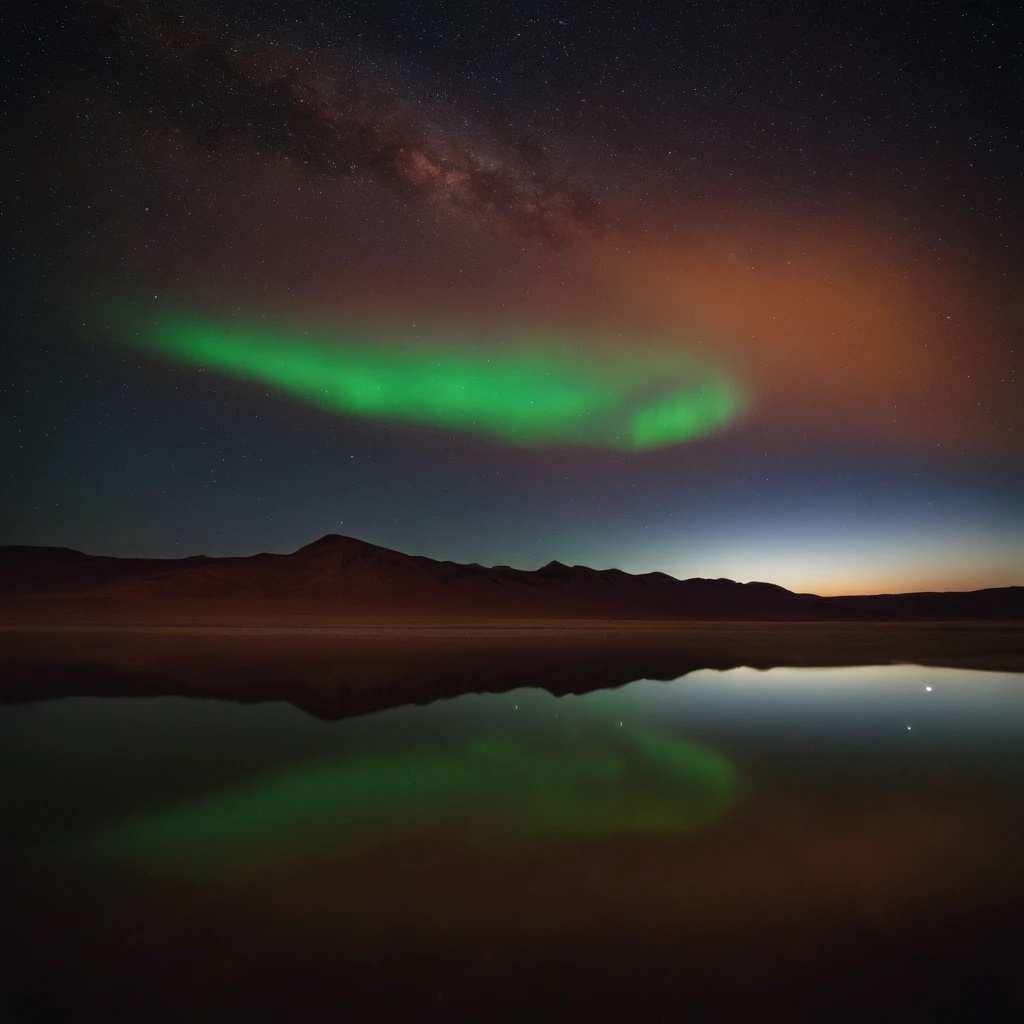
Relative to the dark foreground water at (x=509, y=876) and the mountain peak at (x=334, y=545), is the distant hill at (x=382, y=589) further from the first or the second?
the dark foreground water at (x=509, y=876)

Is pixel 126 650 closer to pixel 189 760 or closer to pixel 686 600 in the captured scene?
pixel 189 760

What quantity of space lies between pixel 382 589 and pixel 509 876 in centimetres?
8601

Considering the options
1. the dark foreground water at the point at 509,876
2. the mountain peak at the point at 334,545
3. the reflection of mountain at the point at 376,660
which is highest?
the mountain peak at the point at 334,545

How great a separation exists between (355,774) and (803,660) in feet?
71.4

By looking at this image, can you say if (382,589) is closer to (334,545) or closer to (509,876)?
(334,545)

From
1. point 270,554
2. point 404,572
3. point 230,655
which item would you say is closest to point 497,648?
point 230,655

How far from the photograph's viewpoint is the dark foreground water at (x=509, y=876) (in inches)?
156

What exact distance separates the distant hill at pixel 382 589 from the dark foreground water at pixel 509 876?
5730 centimetres

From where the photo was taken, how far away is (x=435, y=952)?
4359mm

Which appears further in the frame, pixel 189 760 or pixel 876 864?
pixel 189 760

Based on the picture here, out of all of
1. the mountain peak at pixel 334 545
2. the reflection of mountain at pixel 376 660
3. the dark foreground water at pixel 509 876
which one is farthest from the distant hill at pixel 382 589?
the dark foreground water at pixel 509 876

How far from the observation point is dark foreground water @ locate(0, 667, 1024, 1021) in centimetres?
397

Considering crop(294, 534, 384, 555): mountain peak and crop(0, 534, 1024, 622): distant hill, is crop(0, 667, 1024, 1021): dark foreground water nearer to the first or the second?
crop(0, 534, 1024, 622): distant hill

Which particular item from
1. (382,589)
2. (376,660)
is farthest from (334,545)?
(376,660)
